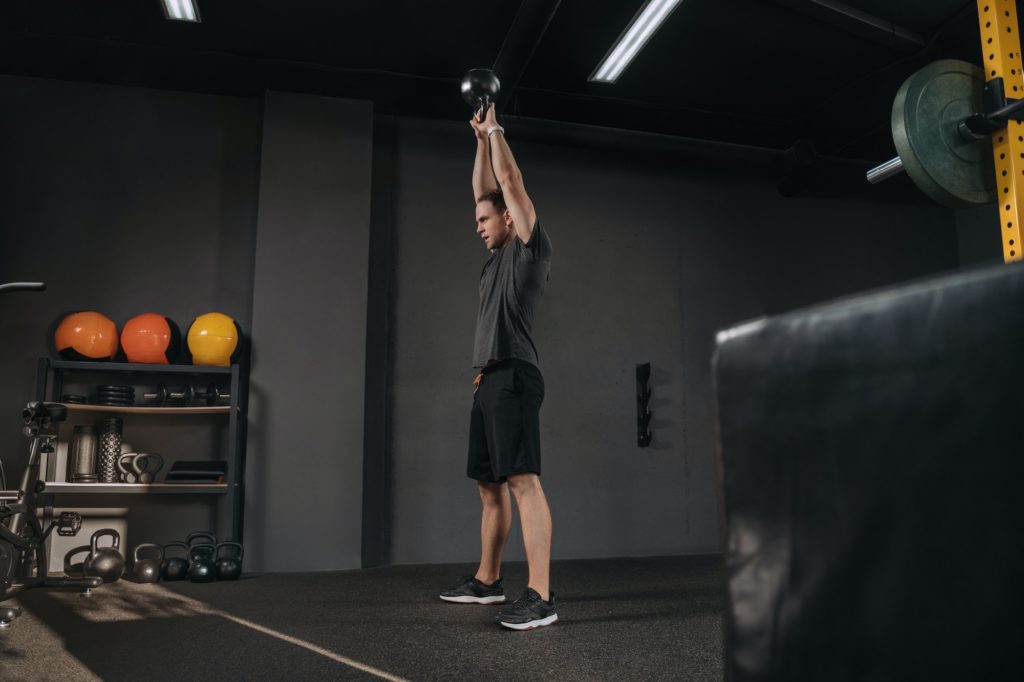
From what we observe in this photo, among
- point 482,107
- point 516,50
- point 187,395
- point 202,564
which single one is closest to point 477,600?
point 202,564

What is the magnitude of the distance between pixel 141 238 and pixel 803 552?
4295mm

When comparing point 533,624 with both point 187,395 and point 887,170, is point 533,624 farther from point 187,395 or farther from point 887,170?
point 187,395

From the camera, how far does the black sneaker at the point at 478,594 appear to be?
2648 mm

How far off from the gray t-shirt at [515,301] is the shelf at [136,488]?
5.98 ft

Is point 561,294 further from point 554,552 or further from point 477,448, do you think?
point 477,448

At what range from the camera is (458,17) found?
147 inches

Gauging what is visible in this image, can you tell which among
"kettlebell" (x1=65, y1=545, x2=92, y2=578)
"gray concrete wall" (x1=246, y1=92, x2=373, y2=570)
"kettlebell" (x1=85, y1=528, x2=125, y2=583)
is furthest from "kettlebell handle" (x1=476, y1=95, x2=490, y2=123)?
"kettlebell" (x1=65, y1=545, x2=92, y2=578)

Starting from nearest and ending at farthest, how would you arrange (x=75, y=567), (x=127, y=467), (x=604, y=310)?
(x=75, y=567)
(x=127, y=467)
(x=604, y=310)

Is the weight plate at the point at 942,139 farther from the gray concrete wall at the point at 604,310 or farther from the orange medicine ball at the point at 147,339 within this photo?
the orange medicine ball at the point at 147,339

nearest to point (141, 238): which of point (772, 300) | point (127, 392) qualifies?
point (127, 392)

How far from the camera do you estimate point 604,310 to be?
4727 millimetres

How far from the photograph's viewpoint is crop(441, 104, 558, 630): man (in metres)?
2.31

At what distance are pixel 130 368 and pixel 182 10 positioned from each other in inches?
67.3

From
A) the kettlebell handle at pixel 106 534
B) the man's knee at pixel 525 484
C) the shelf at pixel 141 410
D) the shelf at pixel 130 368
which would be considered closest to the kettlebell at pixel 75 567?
the kettlebell handle at pixel 106 534
